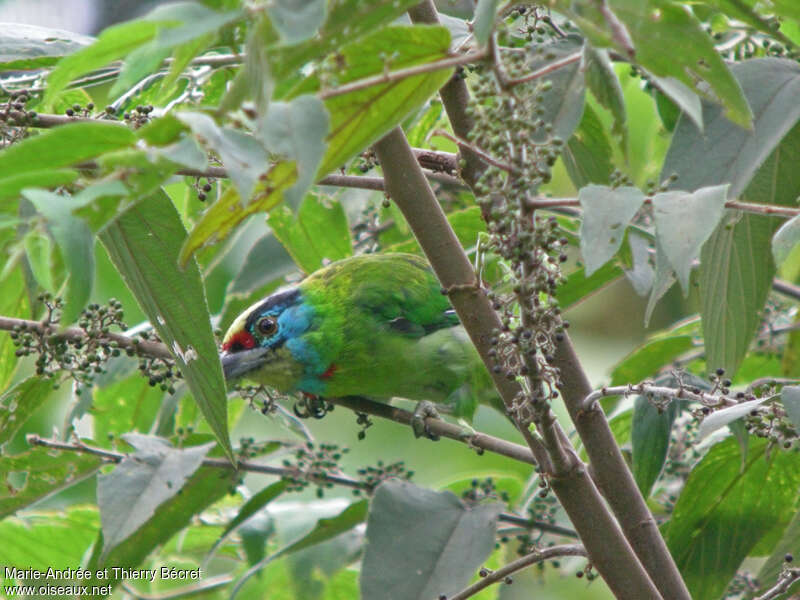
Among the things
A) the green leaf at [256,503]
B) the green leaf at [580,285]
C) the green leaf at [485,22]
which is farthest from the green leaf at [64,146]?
the green leaf at [580,285]

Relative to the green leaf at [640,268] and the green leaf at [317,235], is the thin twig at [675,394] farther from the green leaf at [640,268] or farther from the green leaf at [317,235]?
the green leaf at [317,235]

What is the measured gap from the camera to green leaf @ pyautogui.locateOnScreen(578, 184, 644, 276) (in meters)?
1.11

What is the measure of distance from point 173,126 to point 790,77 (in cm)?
109

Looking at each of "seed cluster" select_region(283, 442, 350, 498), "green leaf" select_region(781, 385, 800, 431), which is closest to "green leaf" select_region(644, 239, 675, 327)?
"green leaf" select_region(781, 385, 800, 431)

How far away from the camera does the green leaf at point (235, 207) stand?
1.16 metres

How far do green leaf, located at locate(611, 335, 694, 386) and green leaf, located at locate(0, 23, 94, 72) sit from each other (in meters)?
1.59

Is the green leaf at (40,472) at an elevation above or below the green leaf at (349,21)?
below

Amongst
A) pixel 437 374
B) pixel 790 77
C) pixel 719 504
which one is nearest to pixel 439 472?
pixel 437 374

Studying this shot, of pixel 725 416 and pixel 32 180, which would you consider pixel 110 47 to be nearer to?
pixel 32 180

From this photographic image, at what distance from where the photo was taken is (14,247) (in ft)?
3.40

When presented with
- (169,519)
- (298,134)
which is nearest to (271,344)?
(169,519)

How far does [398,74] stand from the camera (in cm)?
114

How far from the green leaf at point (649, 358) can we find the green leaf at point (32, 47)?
1.59 meters

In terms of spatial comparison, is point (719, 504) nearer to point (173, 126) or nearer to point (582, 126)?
point (582, 126)
